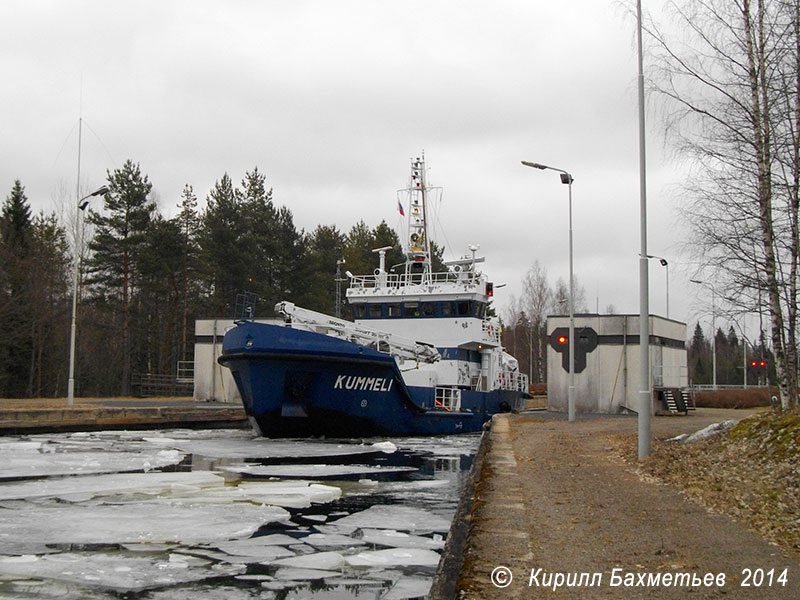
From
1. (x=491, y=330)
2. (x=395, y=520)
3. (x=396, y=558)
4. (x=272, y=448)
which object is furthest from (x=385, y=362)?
(x=396, y=558)

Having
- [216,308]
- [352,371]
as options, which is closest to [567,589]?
[352,371]

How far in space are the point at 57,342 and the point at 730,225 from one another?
3711cm

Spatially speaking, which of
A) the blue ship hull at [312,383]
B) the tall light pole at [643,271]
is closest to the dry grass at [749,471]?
the tall light pole at [643,271]

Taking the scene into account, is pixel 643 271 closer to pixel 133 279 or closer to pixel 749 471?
pixel 749 471

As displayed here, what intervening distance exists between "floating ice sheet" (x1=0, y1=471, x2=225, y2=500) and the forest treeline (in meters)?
28.0

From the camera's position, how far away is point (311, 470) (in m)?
12.9

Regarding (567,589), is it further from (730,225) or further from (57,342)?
(57,342)

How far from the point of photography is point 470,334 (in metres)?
24.1

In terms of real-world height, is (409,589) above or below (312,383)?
below

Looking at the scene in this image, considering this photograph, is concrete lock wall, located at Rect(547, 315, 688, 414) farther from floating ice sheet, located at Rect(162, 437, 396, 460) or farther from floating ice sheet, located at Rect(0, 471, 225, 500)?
floating ice sheet, located at Rect(0, 471, 225, 500)

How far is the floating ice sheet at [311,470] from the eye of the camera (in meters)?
12.3

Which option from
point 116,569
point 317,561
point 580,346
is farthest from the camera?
point 580,346

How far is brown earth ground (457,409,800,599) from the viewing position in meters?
4.65

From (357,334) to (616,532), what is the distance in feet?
46.6
